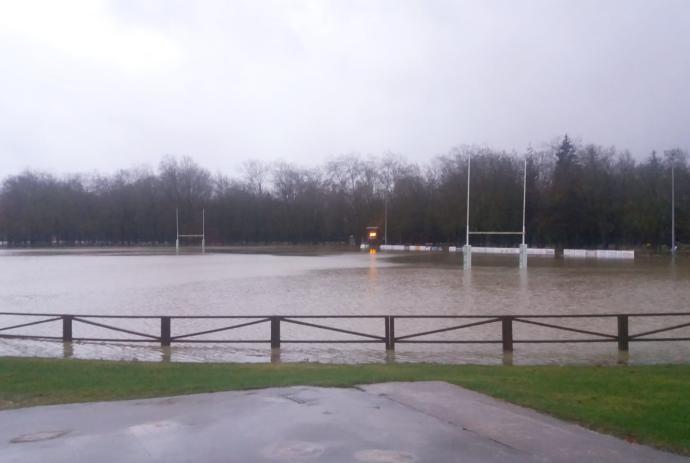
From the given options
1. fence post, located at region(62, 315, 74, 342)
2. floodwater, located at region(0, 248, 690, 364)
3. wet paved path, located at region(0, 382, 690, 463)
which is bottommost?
floodwater, located at region(0, 248, 690, 364)

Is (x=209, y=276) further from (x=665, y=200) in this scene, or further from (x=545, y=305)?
(x=665, y=200)

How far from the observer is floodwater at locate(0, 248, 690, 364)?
52.7 feet

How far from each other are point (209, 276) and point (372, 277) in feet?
35.9

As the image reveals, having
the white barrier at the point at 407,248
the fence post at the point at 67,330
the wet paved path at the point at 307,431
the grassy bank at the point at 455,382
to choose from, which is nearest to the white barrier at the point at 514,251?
the white barrier at the point at 407,248

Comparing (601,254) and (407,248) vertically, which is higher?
(601,254)

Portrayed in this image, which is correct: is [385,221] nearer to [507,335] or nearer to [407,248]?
[407,248]

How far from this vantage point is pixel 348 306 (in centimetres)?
2564

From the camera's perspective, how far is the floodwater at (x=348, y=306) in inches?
633

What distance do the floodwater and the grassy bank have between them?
2578 millimetres

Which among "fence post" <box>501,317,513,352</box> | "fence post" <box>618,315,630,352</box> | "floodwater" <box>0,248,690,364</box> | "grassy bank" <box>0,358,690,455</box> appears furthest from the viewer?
"floodwater" <box>0,248,690,364</box>

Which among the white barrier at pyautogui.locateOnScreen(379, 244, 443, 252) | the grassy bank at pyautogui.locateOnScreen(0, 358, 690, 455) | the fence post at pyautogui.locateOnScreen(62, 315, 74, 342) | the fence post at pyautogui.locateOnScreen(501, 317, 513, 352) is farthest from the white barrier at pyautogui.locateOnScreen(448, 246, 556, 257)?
the grassy bank at pyautogui.locateOnScreen(0, 358, 690, 455)

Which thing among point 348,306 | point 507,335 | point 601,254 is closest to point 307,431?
→ point 507,335

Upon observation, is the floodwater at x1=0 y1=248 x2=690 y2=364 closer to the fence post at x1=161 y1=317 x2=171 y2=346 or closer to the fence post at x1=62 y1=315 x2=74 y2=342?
the fence post at x1=62 y1=315 x2=74 y2=342

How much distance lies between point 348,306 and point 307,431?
18.4 metres
